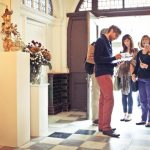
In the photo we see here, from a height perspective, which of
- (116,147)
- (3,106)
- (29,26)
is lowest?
(116,147)

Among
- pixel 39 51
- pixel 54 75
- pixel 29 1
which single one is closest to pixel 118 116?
pixel 54 75

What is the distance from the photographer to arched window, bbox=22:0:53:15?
5.51m

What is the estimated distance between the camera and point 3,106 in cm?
360

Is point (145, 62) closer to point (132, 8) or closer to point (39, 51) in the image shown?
point (39, 51)

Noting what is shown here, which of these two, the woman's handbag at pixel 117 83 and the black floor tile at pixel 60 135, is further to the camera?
the woman's handbag at pixel 117 83

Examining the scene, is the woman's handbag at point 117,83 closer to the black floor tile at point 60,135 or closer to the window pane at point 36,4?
the black floor tile at point 60,135

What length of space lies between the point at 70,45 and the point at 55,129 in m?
2.43

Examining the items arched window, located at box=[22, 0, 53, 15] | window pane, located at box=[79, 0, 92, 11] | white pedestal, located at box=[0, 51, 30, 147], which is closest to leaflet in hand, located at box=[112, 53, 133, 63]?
white pedestal, located at box=[0, 51, 30, 147]

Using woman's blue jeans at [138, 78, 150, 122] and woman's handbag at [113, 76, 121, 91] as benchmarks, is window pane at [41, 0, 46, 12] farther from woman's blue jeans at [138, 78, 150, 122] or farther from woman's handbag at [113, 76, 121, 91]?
woman's blue jeans at [138, 78, 150, 122]

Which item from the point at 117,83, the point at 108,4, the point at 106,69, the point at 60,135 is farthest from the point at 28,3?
the point at 60,135

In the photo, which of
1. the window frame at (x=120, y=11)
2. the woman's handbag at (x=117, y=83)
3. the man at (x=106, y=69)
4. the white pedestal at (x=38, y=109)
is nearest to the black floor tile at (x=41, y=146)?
the white pedestal at (x=38, y=109)

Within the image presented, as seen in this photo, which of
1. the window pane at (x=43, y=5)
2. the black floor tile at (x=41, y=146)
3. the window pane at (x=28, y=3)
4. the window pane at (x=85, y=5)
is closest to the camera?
the black floor tile at (x=41, y=146)

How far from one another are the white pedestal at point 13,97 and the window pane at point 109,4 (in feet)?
10.7

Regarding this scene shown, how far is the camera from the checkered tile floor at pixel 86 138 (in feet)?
11.6
